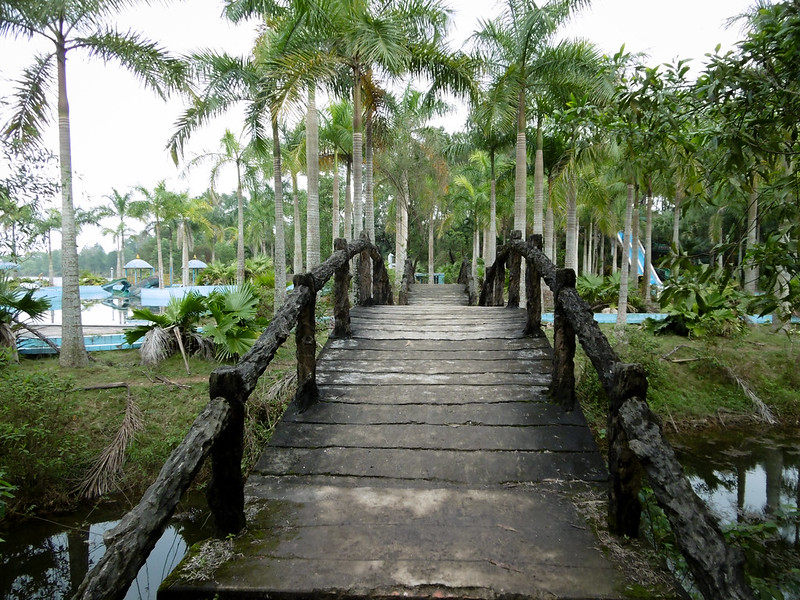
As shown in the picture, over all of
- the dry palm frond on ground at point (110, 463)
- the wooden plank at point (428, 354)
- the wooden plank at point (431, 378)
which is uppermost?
the wooden plank at point (428, 354)

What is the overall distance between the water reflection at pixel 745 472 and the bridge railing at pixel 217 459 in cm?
502

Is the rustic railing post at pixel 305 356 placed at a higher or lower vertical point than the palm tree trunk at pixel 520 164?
lower

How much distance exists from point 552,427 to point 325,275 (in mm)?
2489

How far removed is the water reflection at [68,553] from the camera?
14.5ft

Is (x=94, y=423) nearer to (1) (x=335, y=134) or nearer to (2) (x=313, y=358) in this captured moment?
(2) (x=313, y=358)

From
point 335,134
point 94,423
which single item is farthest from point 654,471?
point 335,134

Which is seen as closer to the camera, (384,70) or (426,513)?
(426,513)

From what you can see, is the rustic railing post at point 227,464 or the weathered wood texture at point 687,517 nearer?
the weathered wood texture at point 687,517

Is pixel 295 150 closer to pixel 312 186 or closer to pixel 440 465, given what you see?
pixel 312 186

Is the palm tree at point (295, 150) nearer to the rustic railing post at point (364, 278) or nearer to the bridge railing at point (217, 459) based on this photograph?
the rustic railing post at point (364, 278)

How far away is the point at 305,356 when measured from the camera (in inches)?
160

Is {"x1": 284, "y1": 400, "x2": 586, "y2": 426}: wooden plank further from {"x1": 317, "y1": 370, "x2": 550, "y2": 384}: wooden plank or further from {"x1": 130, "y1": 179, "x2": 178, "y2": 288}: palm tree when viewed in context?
{"x1": 130, "y1": 179, "x2": 178, "y2": 288}: palm tree

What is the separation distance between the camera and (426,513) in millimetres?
2846

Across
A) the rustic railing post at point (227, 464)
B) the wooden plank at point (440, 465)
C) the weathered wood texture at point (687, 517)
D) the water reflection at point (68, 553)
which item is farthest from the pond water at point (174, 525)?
the weathered wood texture at point (687, 517)
